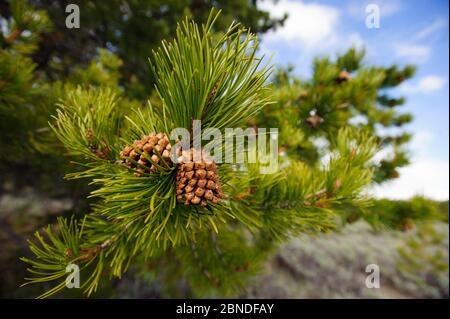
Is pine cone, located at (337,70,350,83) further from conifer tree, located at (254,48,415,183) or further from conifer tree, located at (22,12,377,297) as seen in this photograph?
conifer tree, located at (22,12,377,297)

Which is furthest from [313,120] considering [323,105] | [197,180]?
[197,180]

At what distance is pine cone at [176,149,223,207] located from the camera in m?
0.58

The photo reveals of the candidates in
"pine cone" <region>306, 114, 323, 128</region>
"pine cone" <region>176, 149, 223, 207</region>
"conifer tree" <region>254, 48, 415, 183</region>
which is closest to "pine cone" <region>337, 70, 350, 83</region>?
"conifer tree" <region>254, 48, 415, 183</region>

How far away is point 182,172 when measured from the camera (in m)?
0.61

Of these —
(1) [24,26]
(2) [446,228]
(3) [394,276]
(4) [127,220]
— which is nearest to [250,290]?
(3) [394,276]

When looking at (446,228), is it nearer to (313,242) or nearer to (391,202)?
(313,242)

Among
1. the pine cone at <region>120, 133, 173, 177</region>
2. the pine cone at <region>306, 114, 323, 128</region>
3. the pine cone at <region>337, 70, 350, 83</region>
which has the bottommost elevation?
the pine cone at <region>120, 133, 173, 177</region>

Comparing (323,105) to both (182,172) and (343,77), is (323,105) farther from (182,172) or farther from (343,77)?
(182,172)

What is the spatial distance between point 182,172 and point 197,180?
0.05m

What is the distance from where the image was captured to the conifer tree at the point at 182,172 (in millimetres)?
577

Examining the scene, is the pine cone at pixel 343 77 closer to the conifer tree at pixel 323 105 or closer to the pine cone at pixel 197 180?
the conifer tree at pixel 323 105

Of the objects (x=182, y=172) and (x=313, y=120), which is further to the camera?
(x=313, y=120)

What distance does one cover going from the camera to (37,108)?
1405 millimetres

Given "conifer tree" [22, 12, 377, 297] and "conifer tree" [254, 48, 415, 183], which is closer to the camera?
"conifer tree" [22, 12, 377, 297]
